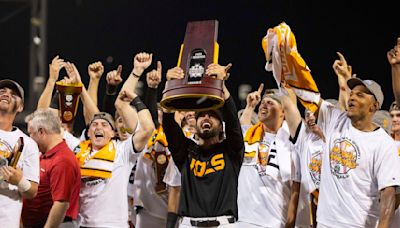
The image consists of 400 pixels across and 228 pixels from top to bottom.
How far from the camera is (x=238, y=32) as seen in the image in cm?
849

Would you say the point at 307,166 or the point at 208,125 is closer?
the point at 208,125

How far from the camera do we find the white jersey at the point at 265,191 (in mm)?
4707

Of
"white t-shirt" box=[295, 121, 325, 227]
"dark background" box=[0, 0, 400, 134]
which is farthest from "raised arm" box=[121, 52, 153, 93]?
"dark background" box=[0, 0, 400, 134]

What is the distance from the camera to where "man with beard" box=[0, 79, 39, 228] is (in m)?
4.11

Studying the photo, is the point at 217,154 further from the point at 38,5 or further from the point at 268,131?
the point at 38,5

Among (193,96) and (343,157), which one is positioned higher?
(193,96)

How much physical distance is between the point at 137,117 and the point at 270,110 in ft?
2.82

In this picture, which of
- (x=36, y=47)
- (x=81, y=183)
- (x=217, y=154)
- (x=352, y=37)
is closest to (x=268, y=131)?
(x=217, y=154)

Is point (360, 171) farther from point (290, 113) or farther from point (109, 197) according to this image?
point (109, 197)

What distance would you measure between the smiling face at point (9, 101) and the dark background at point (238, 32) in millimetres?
3316

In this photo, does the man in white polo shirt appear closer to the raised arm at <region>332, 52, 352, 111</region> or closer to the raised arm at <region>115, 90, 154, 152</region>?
the raised arm at <region>332, 52, 352, 111</region>

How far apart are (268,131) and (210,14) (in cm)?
365

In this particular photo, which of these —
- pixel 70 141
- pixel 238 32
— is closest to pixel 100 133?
pixel 70 141

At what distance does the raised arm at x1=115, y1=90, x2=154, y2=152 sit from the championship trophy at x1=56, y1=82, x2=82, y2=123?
597mm
